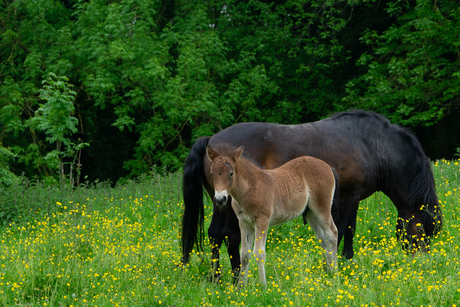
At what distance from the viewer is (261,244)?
499 cm

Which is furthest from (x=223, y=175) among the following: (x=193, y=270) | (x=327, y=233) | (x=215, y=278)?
(x=193, y=270)

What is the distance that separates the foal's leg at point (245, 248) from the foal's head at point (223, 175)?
77 centimetres

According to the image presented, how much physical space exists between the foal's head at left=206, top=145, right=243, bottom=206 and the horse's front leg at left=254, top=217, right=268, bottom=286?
0.64 m

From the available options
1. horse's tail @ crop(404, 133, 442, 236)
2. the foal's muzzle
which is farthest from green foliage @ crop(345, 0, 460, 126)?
the foal's muzzle

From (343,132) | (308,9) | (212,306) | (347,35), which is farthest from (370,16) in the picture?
(212,306)

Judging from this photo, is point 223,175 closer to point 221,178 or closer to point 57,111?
point 221,178

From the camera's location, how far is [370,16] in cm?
1938

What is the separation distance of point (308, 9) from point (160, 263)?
57.6ft

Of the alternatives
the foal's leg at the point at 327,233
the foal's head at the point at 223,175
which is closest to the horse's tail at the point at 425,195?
the foal's leg at the point at 327,233

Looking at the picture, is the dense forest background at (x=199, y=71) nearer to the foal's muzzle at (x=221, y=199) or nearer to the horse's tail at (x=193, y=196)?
the horse's tail at (x=193, y=196)

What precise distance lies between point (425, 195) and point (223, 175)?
3.43 metres

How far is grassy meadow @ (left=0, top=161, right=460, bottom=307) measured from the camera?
15.3 ft

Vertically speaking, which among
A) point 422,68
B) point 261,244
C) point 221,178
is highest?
point 422,68

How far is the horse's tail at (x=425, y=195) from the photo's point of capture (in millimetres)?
6520
